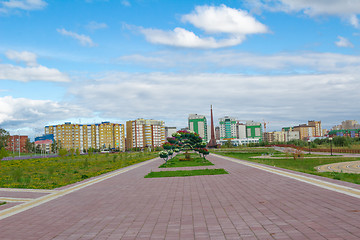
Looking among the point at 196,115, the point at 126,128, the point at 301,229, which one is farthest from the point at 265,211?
the point at 196,115

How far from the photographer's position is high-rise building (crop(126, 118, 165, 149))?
447ft

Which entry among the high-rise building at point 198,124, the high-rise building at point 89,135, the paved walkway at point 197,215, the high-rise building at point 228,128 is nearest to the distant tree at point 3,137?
the high-rise building at point 89,135

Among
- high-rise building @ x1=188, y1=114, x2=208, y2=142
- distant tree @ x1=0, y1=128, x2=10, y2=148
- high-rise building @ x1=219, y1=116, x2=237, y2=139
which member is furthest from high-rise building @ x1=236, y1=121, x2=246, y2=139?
distant tree @ x1=0, y1=128, x2=10, y2=148

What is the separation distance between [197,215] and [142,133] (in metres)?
132

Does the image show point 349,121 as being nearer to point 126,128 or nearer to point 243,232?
point 126,128

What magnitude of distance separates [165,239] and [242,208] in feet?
8.42

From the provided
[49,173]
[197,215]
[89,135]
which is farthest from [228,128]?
[197,215]

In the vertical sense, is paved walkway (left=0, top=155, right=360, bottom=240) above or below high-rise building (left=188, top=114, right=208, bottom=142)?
below

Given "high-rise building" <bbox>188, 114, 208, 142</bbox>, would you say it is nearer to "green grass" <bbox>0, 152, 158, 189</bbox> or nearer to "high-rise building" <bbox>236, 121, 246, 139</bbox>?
"high-rise building" <bbox>236, 121, 246, 139</bbox>

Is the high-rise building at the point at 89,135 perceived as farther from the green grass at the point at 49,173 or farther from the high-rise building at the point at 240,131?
the green grass at the point at 49,173

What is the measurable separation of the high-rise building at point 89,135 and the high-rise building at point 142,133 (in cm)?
454

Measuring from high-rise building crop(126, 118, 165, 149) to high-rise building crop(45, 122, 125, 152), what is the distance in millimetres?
4542

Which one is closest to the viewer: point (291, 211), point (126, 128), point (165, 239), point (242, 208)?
point (165, 239)

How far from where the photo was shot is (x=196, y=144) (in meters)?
29.2
